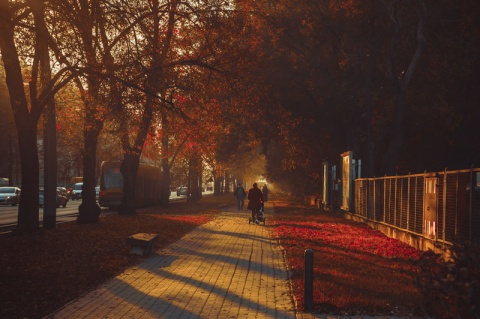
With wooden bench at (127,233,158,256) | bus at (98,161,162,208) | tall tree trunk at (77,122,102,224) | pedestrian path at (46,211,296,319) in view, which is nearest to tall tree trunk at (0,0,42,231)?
pedestrian path at (46,211,296,319)

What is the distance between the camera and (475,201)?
12836 mm

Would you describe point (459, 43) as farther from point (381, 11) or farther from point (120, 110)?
point (120, 110)

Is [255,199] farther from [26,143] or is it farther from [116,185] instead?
[116,185]

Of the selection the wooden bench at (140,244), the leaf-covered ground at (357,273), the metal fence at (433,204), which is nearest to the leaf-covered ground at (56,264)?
the wooden bench at (140,244)

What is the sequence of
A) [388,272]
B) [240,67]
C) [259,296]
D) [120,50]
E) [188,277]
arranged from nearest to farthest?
[259,296], [188,277], [388,272], [120,50], [240,67]

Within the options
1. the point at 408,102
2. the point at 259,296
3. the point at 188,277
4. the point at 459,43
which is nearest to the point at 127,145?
the point at 408,102

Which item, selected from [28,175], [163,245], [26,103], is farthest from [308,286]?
[26,103]

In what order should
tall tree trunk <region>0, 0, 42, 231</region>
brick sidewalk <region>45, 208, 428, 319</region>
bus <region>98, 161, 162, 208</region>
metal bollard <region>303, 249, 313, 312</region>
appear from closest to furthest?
brick sidewalk <region>45, 208, 428, 319</region>
metal bollard <region>303, 249, 313, 312</region>
tall tree trunk <region>0, 0, 42, 231</region>
bus <region>98, 161, 162, 208</region>

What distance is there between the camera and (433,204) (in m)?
16.0

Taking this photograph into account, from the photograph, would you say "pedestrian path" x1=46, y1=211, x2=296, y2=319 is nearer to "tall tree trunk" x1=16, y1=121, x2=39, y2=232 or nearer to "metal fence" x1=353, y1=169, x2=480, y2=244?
"metal fence" x1=353, y1=169, x2=480, y2=244

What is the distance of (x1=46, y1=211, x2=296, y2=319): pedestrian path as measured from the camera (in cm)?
827

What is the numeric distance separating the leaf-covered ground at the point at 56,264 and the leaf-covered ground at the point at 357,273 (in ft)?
11.5

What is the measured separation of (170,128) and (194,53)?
276cm

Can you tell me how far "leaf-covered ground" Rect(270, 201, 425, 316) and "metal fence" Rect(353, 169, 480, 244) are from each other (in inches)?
31.9
